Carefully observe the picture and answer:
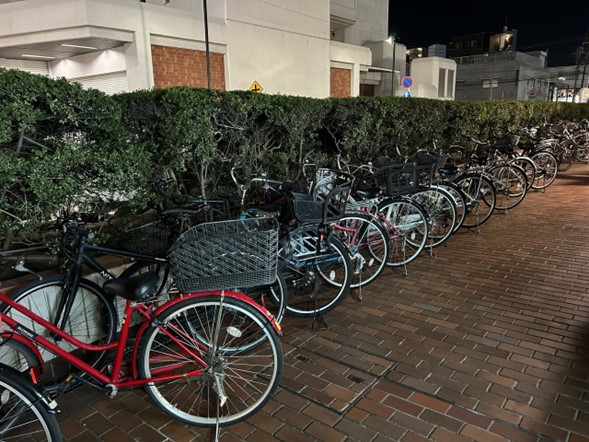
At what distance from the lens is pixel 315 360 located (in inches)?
125

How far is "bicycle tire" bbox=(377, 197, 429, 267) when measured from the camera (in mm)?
4902

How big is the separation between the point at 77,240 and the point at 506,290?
3969 mm

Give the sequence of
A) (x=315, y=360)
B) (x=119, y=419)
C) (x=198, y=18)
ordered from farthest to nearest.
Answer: (x=198, y=18) < (x=315, y=360) < (x=119, y=419)

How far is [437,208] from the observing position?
559cm

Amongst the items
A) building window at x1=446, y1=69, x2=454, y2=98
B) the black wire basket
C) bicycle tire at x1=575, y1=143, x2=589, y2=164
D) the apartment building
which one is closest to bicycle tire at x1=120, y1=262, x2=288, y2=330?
the black wire basket

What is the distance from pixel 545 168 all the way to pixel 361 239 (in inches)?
290

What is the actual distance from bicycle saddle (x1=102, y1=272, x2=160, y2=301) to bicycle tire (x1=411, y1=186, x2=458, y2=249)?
3.87 metres

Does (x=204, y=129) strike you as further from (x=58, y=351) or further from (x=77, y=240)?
(x=58, y=351)

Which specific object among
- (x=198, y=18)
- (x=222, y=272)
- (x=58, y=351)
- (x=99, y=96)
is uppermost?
(x=198, y=18)

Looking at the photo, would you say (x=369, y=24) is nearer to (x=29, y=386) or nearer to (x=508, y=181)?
(x=508, y=181)

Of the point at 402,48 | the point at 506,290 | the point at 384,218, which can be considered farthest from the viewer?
the point at 402,48

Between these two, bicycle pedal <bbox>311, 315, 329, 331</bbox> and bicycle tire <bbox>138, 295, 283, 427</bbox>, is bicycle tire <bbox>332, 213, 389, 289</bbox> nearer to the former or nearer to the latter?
bicycle pedal <bbox>311, 315, 329, 331</bbox>

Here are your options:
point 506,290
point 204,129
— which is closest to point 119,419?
point 204,129

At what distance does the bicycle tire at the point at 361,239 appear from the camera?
4289 millimetres
